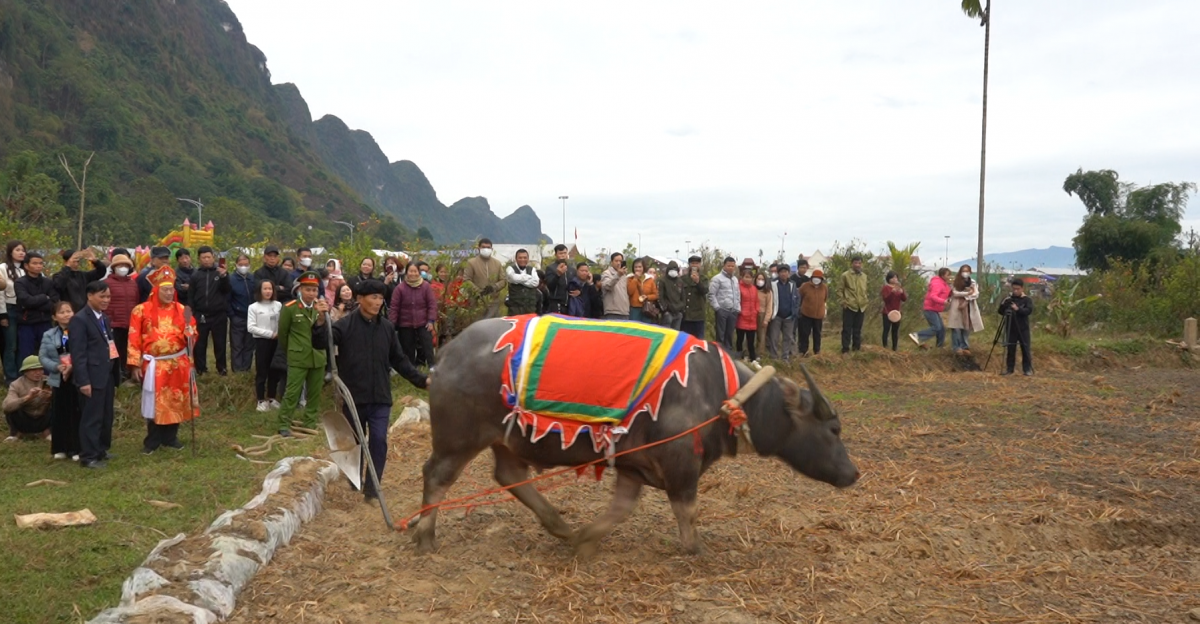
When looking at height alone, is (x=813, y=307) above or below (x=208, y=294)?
below

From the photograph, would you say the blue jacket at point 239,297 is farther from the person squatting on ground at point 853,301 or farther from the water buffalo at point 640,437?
the person squatting on ground at point 853,301

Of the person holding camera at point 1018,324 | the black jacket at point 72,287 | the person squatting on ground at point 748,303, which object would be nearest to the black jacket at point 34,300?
the black jacket at point 72,287

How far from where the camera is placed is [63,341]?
313 inches

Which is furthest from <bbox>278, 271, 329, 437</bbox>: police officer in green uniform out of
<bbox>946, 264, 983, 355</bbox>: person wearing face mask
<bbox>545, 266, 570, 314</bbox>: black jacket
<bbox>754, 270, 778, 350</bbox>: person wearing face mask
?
<bbox>946, 264, 983, 355</bbox>: person wearing face mask

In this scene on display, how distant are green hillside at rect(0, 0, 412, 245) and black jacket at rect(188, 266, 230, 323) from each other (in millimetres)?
34644

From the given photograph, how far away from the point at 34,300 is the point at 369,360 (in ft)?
15.5

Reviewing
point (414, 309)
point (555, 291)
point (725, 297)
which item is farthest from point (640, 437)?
point (725, 297)

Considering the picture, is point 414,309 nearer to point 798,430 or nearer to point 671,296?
point 671,296

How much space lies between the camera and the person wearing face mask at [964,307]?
1469cm

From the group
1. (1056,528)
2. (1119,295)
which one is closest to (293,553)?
(1056,528)

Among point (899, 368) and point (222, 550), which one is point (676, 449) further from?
point (899, 368)

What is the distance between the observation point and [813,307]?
14.7 meters

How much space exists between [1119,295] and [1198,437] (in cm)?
1142

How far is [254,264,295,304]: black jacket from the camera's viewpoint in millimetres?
10302
